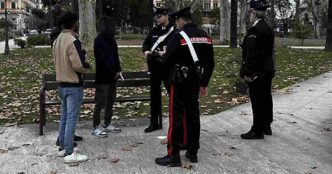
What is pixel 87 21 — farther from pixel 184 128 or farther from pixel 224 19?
pixel 184 128

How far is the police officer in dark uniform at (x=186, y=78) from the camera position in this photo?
645 centimetres

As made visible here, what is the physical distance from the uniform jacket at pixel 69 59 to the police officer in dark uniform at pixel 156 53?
1681 millimetres

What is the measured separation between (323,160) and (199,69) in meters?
2.05

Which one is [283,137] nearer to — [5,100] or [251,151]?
[251,151]

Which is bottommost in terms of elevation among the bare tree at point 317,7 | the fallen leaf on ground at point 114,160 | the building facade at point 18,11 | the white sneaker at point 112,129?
the fallen leaf on ground at point 114,160

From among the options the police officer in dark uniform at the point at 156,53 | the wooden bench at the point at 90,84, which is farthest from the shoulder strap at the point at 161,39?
the wooden bench at the point at 90,84

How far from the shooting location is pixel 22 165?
6.66 meters

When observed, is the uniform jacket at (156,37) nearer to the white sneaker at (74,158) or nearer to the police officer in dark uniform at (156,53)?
the police officer in dark uniform at (156,53)

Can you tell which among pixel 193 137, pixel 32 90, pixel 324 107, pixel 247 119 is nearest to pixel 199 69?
pixel 193 137

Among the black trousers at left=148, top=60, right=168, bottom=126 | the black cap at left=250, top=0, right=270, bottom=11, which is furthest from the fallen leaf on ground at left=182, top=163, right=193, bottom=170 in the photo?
the black cap at left=250, top=0, right=270, bottom=11

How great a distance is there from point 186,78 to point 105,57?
1809 millimetres

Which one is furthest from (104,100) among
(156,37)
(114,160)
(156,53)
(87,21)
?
(87,21)

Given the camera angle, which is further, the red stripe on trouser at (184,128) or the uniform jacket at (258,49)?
the uniform jacket at (258,49)

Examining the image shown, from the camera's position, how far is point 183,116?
6656 mm
